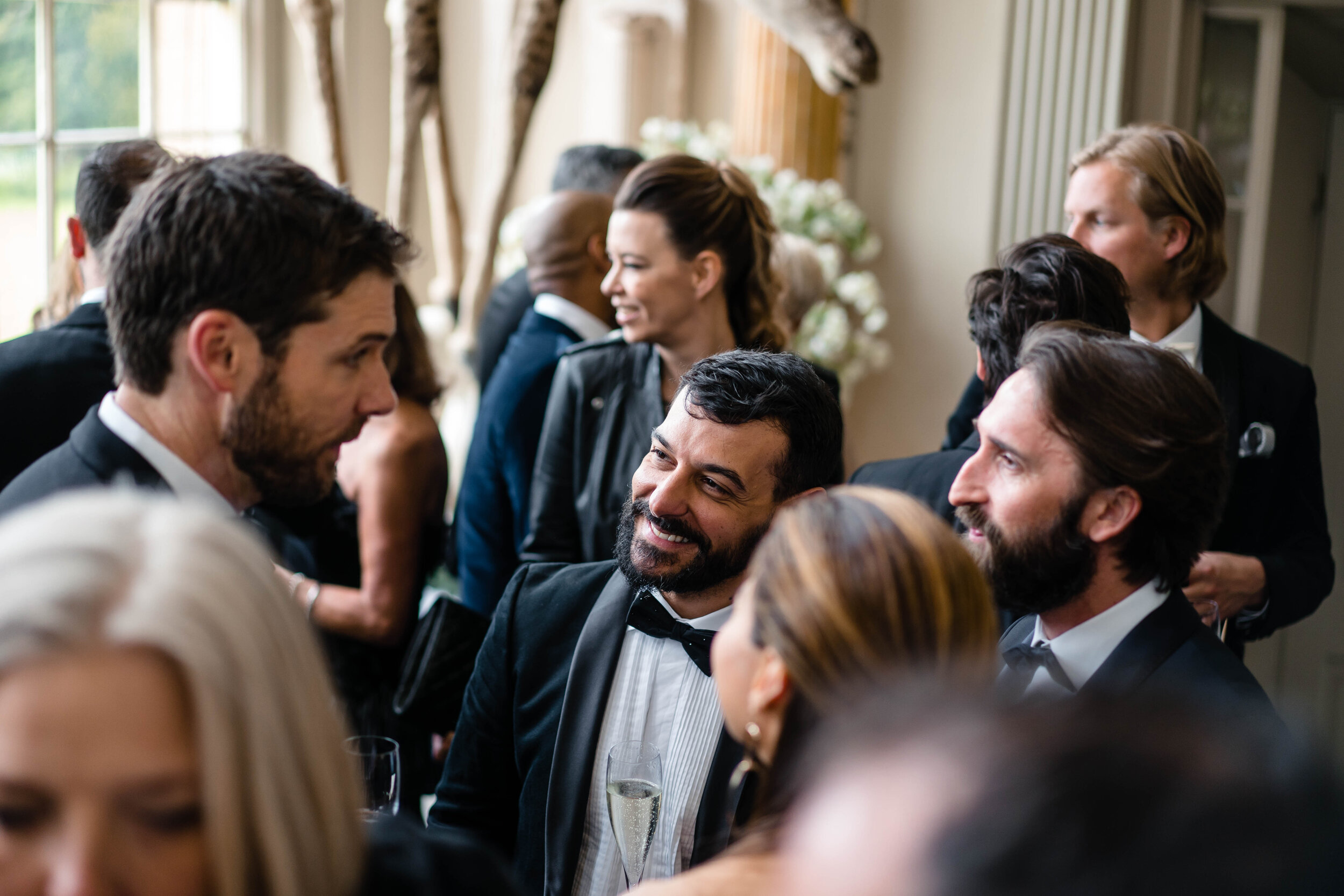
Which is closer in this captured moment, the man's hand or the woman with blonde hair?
the woman with blonde hair

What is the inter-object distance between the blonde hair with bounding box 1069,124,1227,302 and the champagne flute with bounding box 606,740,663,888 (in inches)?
66.4

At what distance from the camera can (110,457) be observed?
58.4 inches

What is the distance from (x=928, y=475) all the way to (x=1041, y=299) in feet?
1.19

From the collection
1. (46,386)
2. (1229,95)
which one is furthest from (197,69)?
(1229,95)

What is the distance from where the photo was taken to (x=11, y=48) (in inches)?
171

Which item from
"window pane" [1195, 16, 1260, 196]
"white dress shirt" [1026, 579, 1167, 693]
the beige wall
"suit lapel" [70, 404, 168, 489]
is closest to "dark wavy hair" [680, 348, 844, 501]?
"white dress shirt" [1026, 579, 1167, 693]

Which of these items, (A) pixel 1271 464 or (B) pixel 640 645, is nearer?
(B) pixel 640 645

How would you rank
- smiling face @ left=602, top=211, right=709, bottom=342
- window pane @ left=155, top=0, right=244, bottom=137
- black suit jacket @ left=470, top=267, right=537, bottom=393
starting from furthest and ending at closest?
window pane @ left=155, top=0, right=244, bottom=137, black suit jacket @ left=470, top=267, right=537, bottom=393, smiling face @ left=602, top=211, right=709, bottom=342

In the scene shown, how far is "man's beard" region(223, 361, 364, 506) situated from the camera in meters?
1.55

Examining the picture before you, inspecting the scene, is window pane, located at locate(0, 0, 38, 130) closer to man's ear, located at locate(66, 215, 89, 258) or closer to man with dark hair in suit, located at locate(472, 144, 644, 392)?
man with dark hair in suit, located at locate(472, 144, 644, 392)

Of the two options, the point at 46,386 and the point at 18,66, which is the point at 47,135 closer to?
the point at 18,66

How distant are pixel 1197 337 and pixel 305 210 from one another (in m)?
1.79

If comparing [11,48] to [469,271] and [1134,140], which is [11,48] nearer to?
[469,271]

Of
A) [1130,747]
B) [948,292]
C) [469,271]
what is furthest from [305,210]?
[948,292]
